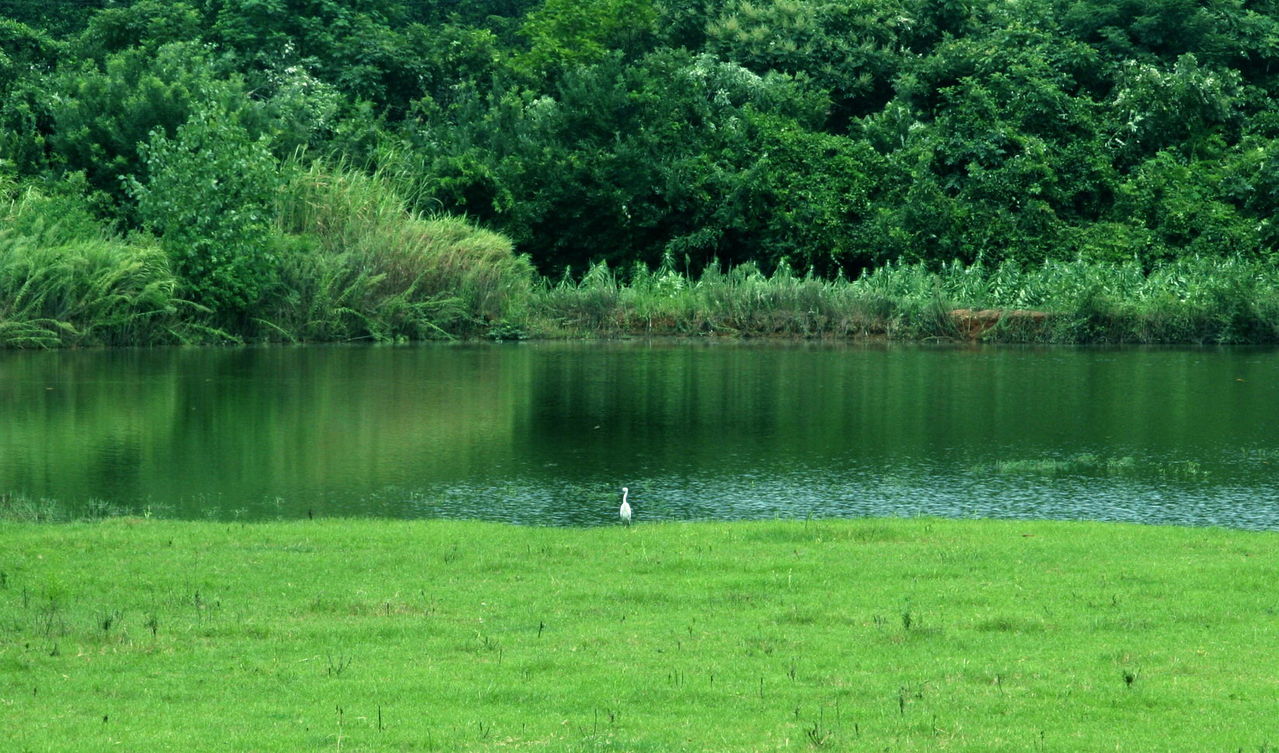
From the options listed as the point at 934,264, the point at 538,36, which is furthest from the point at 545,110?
the point at 934,264

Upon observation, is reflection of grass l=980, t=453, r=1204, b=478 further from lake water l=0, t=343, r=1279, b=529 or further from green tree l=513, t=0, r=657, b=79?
green tree l=513, t=0, r=657, b=79

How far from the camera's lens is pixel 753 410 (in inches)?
976

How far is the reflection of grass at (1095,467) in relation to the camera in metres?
18.4

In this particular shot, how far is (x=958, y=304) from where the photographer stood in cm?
4100

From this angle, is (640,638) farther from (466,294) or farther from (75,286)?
(466,294)

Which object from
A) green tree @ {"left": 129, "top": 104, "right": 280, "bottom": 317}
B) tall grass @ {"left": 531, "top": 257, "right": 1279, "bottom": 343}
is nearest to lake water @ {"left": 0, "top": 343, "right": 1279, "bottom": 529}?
green tree @ {"left": 129, "top": 104, "right": 280, "bottom": 317}

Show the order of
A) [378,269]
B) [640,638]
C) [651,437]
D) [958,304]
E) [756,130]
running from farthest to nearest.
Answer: [756,130]
[378,269]
[958,304]
[651,437]
[640,638]

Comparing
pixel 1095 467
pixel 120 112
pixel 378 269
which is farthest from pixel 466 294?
pixel 1095 467

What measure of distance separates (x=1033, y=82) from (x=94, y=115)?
92.6ft

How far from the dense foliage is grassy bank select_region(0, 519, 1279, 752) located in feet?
91.3

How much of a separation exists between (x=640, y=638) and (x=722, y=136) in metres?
42.3

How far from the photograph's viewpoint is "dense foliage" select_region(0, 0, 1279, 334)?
4294cm

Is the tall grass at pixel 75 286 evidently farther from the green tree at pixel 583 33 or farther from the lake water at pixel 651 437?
the green tree at pixel 583 33

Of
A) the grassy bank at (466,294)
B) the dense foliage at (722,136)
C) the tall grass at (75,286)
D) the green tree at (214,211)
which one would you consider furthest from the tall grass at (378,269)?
the tall grass at (75,286)
